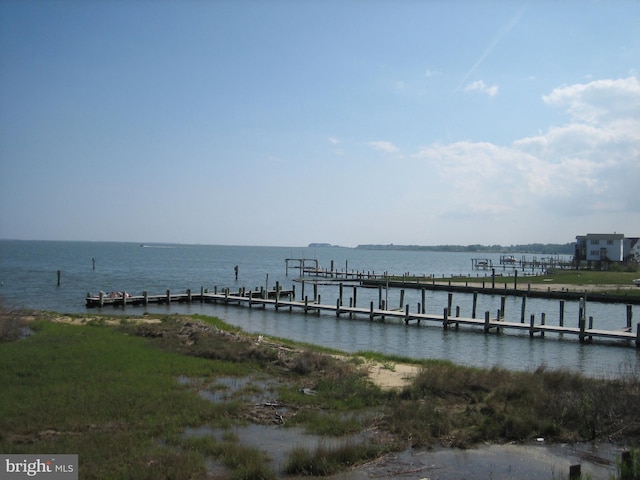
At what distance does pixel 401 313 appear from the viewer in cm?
4150

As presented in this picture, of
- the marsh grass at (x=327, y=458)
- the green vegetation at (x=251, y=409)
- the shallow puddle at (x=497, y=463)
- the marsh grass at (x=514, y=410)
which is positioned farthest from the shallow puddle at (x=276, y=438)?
the marsh grass at (x=514, y=410)

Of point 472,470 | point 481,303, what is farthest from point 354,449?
point 481,303

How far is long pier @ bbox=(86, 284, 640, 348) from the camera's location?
32.7 meters

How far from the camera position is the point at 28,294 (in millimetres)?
54375

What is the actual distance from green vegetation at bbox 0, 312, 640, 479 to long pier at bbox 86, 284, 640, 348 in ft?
60.7

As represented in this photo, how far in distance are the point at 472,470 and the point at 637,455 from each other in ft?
9.61

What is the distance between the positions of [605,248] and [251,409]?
329ft

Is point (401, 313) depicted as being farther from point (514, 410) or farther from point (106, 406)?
point (106, 406)

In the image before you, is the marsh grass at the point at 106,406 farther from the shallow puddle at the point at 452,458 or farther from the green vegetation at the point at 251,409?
the shallow puddle at the point at 452,458

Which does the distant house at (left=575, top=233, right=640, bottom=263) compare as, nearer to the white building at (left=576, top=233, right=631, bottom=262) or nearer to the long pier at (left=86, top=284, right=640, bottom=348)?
the white building at (left=576, top=233, right=631, bottom=262)

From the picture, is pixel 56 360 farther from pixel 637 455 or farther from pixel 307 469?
pixel 637 455

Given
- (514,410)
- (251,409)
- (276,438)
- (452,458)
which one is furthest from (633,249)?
(276,438)

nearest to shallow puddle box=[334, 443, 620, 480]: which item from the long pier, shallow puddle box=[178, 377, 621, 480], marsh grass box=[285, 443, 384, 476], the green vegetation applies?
shallow puddle box=[178, 377, 621, 480]

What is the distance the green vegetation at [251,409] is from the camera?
10070mm
